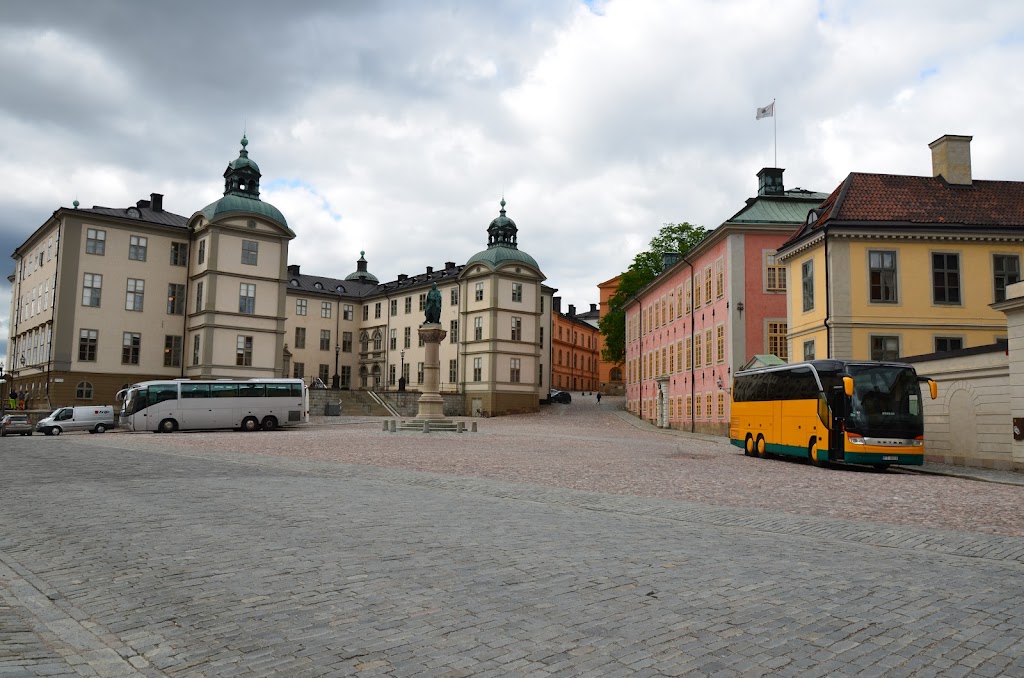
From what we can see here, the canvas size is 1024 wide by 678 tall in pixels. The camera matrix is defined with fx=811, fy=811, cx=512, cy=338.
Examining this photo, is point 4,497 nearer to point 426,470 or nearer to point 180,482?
point 180,482

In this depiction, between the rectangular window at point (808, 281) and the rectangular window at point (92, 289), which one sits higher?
the rectangular window at point (92, 289)

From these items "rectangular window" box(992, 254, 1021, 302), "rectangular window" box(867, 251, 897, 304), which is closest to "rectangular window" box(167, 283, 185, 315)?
"rectangular window" box(867, 251, 897, 304)

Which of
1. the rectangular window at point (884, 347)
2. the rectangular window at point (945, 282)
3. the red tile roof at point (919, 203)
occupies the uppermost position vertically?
Answer: the red tile roof at point (919, 203)

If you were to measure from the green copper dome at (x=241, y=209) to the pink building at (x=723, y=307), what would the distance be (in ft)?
95.0

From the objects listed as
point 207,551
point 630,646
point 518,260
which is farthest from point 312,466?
point 518,260

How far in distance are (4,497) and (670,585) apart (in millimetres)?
10554

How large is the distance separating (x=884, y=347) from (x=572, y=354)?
78879 mm

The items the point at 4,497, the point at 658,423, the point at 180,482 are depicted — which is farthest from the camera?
the point at 658,423

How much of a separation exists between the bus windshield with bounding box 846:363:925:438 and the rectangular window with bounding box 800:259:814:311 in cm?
1141

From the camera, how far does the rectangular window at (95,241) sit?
56.0 meters

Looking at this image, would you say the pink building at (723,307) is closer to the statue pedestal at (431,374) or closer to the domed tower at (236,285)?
the statue pedestal at (431,374)

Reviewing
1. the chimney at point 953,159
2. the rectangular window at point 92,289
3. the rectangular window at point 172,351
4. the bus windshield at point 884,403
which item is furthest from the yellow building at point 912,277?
the rectangular window at point 92,289

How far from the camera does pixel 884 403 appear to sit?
22.2 metres

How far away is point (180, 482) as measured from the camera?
14.5 m
